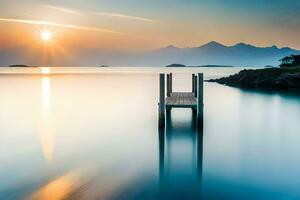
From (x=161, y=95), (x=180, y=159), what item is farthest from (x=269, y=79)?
(x=180, y=159)

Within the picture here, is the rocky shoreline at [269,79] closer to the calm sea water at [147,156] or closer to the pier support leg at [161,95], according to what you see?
the calm sea water at [147,156]

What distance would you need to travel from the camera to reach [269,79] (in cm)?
6444

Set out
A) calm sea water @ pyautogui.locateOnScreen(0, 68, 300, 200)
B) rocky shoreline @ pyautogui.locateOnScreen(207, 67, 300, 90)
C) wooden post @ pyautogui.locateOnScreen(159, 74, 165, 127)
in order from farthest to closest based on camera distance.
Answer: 1. rocky shoreline @ pyautogui.locateOnScreen(207, 67, 300, 90)
2. wooden post @ pyautogui.locateOnScreen(159, 74, 165, 127)
3. calm sea water @ pyautogui.locateOnScreen(0, 68, 300, 200)

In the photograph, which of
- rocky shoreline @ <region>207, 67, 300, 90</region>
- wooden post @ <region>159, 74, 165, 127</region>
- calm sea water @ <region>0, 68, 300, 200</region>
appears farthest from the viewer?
rocky shoreline @ <region>207, 67, 300, 90</region>

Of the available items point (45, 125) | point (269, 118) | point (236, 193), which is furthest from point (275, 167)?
point (45, 125)

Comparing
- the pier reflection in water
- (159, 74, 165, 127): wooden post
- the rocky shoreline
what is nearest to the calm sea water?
the pier reflection in water

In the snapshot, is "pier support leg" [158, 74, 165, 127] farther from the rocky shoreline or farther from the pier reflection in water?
the rocky shoreline

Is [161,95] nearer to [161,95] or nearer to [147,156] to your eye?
[161,95]

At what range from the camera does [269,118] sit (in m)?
29.0

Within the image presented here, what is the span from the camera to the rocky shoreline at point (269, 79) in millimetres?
59756

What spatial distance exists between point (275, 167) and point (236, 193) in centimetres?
418

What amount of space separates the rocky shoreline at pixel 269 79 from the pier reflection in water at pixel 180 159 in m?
39.9

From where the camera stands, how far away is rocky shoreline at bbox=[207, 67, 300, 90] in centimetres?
5976

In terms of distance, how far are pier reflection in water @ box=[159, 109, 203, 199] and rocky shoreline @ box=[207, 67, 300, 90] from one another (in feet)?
131
